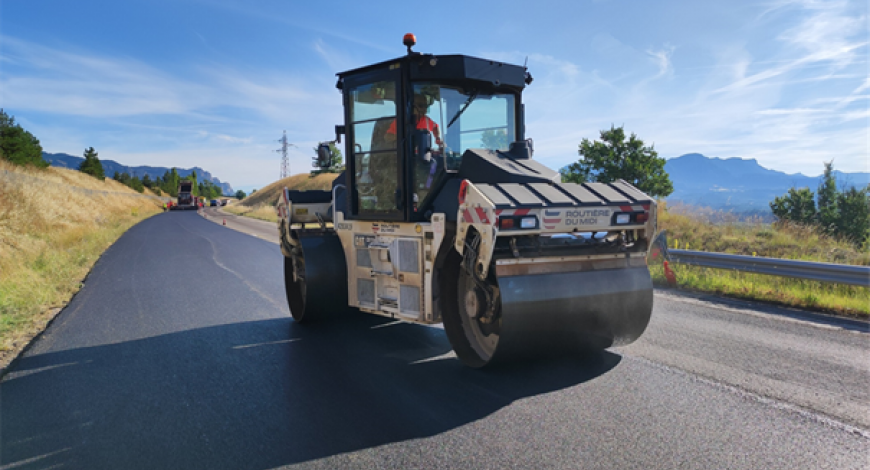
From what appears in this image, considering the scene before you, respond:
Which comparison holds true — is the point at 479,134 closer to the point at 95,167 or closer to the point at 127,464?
the point at 127,464

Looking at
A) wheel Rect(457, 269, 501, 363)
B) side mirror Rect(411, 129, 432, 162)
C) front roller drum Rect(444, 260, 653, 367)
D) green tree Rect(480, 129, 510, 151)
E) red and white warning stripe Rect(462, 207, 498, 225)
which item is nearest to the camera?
red and white warning stripe Rect(462, 207, 498, 225)

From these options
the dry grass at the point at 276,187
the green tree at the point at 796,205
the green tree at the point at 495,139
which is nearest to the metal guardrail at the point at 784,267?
the green tree at the point at 495,139

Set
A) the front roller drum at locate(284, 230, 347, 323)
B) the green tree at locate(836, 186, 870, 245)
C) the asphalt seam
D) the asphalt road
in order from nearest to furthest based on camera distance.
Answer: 1. the asphalt road
2. the asphalt seam
3. the front roller drum at locate(284, 230, 347, 323)
4. the green tree at locate(836, 186, 870, 245)

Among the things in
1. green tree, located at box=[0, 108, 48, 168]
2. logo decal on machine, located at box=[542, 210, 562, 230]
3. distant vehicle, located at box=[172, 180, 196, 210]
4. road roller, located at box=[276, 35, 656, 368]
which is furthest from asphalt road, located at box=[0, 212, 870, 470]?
distant vehicle, located at box=[172, 180, 196, 210]

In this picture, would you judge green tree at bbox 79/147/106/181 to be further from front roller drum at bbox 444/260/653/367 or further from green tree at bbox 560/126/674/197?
front roller drum at bbox 444/260/653/367

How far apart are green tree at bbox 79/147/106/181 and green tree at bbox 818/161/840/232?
70083 mm

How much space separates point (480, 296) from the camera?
4773 millimetres

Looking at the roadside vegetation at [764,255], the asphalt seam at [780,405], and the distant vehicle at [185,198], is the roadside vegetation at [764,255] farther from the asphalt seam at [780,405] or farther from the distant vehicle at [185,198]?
the distant vehicle at [185,198]

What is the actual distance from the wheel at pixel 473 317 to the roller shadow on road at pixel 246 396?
17cm

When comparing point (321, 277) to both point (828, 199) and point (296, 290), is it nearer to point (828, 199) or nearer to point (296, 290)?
point (296, 290)

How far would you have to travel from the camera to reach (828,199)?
26328 millimetres

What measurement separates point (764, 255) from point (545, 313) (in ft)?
32.9

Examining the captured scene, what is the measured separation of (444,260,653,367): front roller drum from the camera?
4.45m

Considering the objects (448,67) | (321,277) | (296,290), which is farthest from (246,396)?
(448,67)
